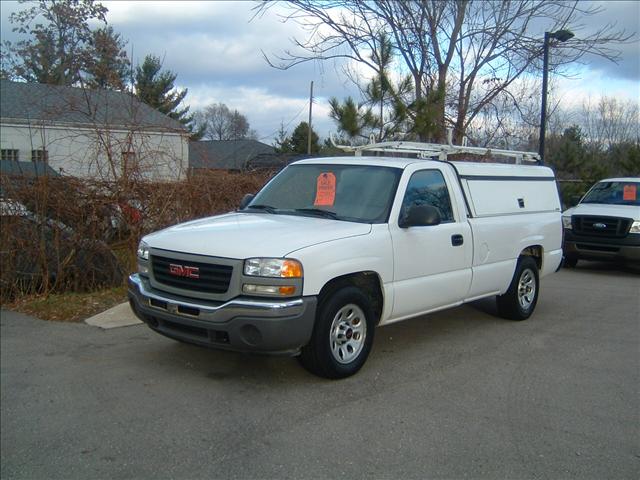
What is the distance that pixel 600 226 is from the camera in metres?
11.8

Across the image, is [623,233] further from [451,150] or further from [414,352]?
[414,352]

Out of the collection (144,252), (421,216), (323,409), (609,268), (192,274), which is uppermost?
(421,216)

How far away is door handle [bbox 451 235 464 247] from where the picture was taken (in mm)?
6061

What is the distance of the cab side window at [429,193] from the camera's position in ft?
18.9

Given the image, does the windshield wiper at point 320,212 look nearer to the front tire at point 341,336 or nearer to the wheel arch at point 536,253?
the front tire at point 341,336

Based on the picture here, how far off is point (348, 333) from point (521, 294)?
326cm

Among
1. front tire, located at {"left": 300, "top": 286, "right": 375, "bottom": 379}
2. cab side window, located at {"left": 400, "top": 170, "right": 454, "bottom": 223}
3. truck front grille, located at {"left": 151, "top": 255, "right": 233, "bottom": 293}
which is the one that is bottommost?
front tire, located at {"left": 300, "top": 286, "right": 375, "bottom": 379}

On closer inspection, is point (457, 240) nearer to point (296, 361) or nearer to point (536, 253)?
point (296, 361)

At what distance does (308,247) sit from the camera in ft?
15.2

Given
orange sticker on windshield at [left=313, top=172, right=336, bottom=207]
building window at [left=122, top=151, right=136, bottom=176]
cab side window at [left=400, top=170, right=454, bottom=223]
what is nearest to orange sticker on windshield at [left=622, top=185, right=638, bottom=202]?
cab side window at [left=400, top=170, right=454, bottom=223]

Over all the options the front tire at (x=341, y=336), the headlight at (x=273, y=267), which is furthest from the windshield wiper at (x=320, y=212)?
the headlight at (x=273, y=267)

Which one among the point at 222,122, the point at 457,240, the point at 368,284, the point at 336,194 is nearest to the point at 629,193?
the point at 457,240

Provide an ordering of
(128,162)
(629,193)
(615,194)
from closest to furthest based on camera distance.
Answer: (128,162), (629,193), (615,194)

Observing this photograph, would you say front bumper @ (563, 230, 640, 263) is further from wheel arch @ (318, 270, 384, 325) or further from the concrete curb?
the concrete curb
